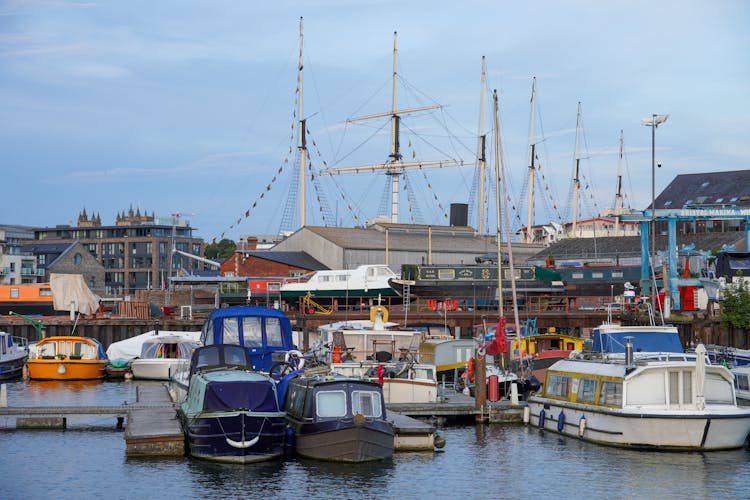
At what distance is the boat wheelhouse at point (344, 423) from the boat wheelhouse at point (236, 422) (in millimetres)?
846

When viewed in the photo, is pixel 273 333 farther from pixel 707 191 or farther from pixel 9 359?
pixel 707 191

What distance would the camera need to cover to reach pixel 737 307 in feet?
188

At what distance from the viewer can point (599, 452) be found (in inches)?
1211

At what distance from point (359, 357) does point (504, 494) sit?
15262mm

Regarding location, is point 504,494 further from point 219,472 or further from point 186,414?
point 186,414

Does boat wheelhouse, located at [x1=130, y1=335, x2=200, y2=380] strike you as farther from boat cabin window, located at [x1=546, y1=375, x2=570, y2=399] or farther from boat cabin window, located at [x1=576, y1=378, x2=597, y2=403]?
boat cabin window, located at [x1=576, y1=378, x2=597, y2=403]

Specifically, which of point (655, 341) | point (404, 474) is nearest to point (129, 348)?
point (655, 341)

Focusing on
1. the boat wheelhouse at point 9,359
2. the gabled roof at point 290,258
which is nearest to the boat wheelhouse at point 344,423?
the boat wheelhouse at point 9,359

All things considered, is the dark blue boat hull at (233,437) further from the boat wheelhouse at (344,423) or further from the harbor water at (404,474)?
the boat wheelhouse at (344,423)

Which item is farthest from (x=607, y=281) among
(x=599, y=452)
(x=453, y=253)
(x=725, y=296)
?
(x=599, y=452)

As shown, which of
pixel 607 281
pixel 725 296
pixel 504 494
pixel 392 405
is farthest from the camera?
pixel 607 281

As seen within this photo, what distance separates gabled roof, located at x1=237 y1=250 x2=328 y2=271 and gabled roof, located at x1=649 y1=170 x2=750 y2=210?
36408 mm

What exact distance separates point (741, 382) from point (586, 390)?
25.0 feet

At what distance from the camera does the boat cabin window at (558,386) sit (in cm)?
3405
